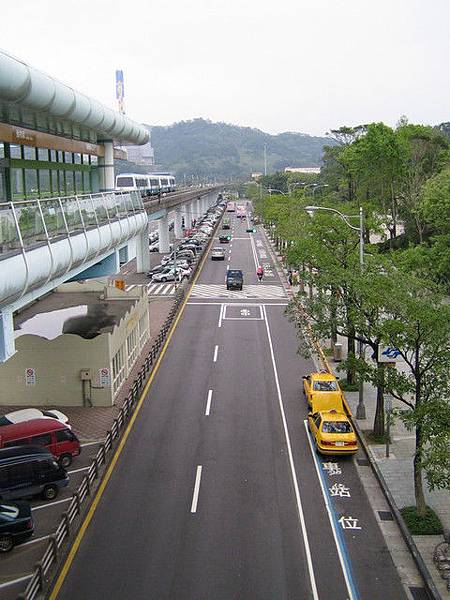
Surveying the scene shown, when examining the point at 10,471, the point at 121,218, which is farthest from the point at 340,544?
the point at 121,218

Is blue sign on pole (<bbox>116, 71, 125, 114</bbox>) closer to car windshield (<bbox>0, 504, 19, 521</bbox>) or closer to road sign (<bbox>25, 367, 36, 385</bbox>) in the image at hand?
road sign (<bbox>25, 367, 36, 385</bbox>)

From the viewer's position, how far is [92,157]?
3444 centimetres

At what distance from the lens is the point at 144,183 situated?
8362 centimetres

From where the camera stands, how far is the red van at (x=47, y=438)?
20.9 m

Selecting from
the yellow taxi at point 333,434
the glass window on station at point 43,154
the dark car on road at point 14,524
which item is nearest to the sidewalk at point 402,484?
the yellow taxi at point 333,434

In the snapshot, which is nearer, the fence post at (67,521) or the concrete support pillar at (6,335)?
the concrete support pillar at (6,335)

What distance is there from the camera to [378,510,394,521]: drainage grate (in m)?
17.7

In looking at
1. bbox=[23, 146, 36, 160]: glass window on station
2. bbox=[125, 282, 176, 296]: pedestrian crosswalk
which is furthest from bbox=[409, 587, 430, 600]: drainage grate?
bbox=[125, 282, 176, 296]: pedestrian crosswalk

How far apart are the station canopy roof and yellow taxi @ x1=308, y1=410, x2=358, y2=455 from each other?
12623 mm

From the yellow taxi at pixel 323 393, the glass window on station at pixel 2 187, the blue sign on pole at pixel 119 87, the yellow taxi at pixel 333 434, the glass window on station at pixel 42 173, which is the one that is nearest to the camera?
the yellow taxi at pixel 333 434

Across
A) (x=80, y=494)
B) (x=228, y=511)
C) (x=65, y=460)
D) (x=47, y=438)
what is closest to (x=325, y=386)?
(x=228, y=511)

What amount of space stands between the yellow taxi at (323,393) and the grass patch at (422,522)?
24.6 feet

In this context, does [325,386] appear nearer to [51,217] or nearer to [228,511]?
[228,511]

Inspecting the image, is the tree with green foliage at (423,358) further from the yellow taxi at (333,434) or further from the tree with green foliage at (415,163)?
the tree with green foliage at (415,163)
